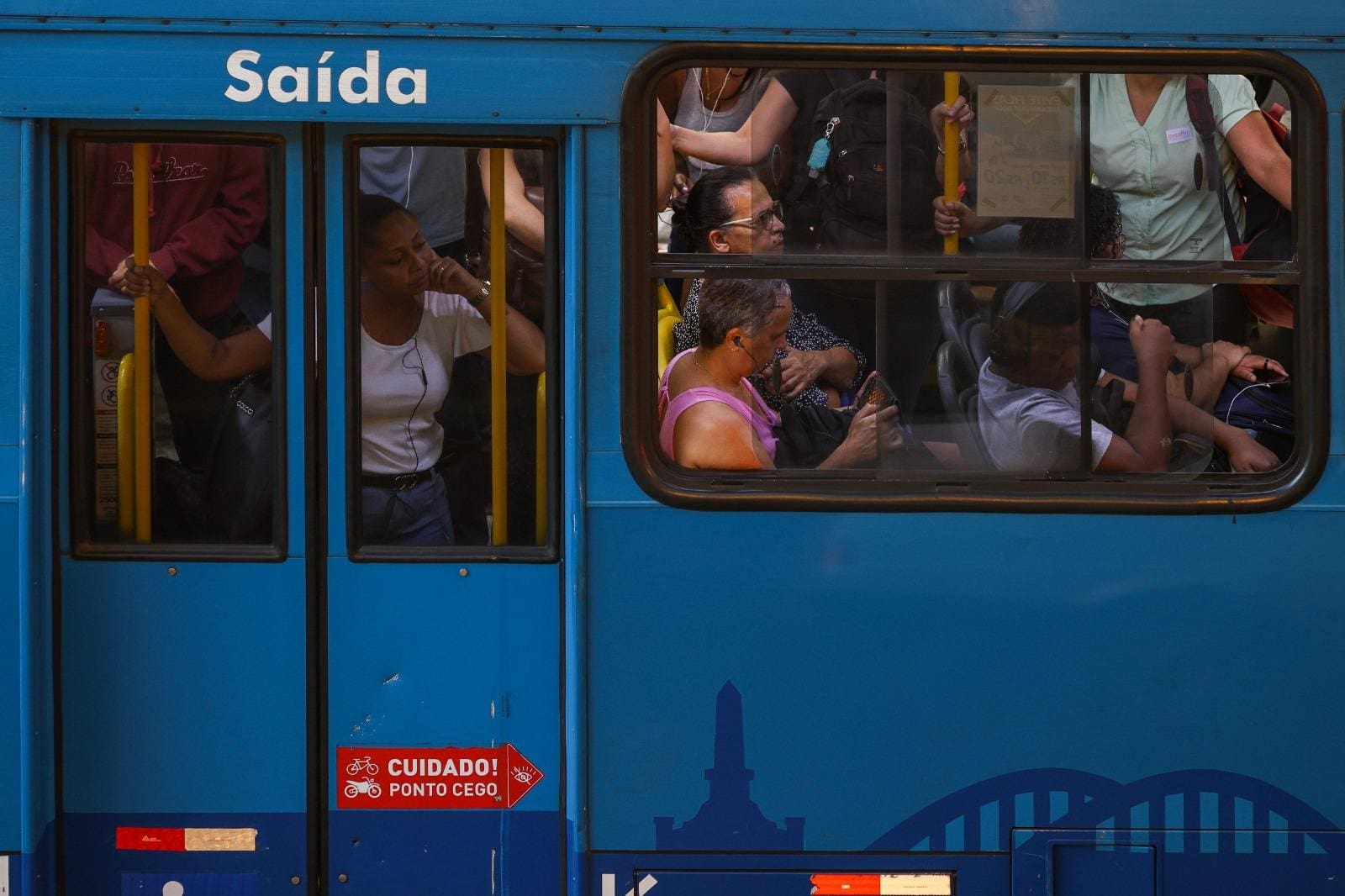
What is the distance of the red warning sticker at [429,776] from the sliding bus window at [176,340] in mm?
597

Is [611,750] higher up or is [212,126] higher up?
[212,126]

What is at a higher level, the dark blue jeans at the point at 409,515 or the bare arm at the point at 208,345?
the bare arm at the point at 208,345

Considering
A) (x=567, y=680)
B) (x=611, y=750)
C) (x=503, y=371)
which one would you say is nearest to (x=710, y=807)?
(x=611, y=750)

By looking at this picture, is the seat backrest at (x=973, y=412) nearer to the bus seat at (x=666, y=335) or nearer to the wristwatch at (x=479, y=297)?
the bus seat at (x=666, y=335)

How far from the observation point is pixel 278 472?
123 inches

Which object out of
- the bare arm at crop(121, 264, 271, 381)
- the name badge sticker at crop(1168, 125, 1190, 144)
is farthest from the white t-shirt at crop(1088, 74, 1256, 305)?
the bare arm at crop(121, 264, 271, 381)

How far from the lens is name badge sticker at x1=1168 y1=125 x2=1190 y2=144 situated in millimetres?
3121

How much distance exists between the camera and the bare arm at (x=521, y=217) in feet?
10.3

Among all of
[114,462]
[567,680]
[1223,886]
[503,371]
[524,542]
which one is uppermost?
[503,371]

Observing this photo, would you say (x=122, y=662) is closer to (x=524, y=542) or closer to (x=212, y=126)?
(x=524, y=542)

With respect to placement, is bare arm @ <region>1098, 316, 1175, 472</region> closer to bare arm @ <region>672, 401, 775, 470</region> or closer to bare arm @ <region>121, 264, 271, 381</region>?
bare arm @ <region>672, 401, 775, 470</region>

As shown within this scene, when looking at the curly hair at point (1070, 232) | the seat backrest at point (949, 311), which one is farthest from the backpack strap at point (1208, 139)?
Answer: the seat backrest at point (949, 311)

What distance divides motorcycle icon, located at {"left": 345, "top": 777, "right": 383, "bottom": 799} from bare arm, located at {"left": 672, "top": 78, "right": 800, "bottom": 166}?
5.63 feet

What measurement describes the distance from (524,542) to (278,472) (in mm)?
627
